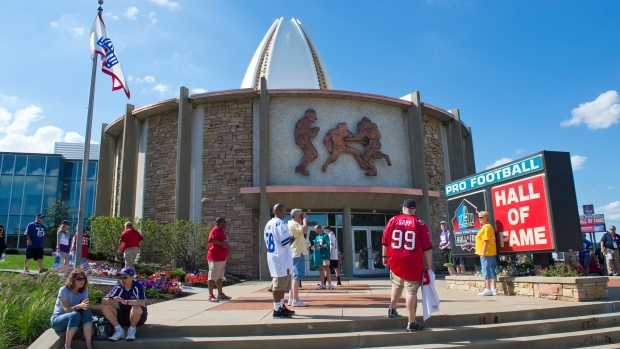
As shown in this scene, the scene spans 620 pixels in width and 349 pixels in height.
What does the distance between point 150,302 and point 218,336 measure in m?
3.37

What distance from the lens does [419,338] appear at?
5.00 m

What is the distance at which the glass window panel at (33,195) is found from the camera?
120 ft

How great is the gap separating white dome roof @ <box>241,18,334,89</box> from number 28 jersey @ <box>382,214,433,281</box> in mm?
21862

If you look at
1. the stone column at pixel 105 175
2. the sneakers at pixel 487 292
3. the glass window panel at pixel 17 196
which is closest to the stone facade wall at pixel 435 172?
the sneakers at pixel 487 292

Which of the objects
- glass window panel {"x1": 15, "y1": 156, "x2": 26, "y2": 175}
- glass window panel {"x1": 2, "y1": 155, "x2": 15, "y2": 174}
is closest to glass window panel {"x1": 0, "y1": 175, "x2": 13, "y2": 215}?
glass window panel {"x1": 2, "y1": 155, "x2": 15, "y2": 174}

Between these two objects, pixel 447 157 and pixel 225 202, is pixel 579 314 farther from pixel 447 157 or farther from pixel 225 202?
pixel 447 157

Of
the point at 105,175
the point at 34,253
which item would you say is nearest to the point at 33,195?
the point at 105,175

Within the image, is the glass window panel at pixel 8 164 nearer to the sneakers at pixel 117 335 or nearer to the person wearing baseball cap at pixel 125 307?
the person wearing baseball cap at pixel 125 307

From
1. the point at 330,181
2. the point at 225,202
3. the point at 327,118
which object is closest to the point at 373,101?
the point at 327,118

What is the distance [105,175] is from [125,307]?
63.8 ft

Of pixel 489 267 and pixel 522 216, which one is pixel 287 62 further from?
pixel 489 267

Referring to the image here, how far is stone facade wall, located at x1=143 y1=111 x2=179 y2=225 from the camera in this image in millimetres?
17953

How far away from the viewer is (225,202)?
56.1 ft

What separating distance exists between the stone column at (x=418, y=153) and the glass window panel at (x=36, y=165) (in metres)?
34.2
